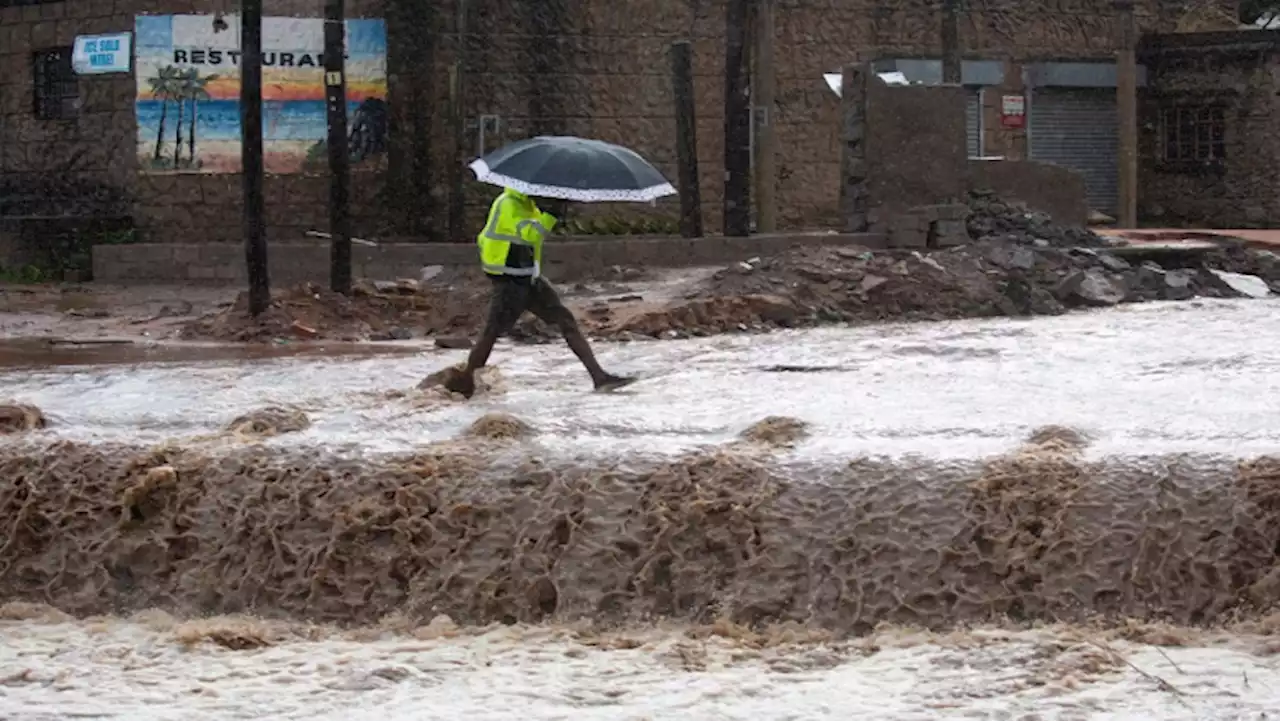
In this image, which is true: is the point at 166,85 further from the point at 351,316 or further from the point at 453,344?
the point at 453,344

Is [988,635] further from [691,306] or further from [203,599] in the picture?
[691,306]

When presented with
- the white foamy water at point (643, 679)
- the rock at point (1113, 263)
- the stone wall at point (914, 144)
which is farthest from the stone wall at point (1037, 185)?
the white foamy water at point (643, 679)

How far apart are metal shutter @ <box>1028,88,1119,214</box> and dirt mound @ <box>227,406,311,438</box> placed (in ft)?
54.5

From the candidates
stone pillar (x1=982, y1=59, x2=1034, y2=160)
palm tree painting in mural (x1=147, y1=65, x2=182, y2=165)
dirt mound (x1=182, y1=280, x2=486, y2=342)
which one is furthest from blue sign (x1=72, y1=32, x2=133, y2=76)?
stone pillar (x1=982, y1=59, x2=1034, y2=160)

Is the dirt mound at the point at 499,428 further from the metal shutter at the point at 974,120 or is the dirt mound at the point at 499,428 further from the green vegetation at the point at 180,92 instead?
the metal shutter at the point at 974,120

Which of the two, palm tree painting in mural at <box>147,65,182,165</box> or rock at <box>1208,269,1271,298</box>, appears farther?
palm tree painting in mural at <box>147,65,182,165</box>

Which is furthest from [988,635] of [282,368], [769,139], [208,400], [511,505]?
[769,139]

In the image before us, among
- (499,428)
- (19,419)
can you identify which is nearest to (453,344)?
(19,419)

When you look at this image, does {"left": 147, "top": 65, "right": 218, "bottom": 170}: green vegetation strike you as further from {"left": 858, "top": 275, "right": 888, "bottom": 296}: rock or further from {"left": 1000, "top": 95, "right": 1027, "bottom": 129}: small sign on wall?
{"left": 1000, "top": 95, "right": 1027, "bottom": 129}: small sign on wall

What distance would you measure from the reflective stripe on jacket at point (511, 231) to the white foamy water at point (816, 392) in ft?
2.43

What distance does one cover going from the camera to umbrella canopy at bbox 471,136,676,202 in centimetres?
909

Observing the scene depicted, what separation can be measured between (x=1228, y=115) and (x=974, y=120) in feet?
13.9

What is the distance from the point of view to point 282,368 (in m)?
11.8

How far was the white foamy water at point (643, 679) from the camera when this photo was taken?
19.6ft
